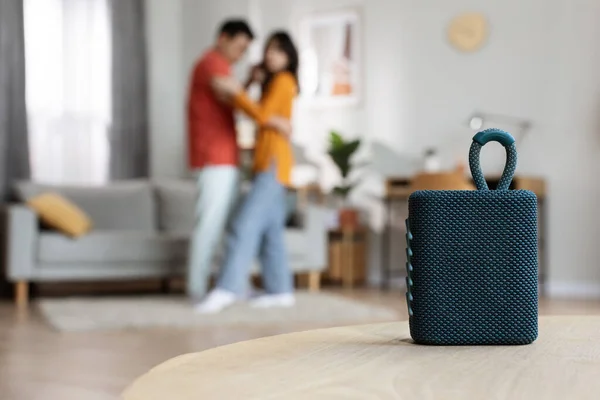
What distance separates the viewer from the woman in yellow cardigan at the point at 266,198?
182 inches

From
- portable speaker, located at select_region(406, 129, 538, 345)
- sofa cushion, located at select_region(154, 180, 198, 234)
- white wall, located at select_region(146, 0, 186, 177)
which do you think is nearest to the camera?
portable speaker, located at select_region(406, 129, 538, 345)

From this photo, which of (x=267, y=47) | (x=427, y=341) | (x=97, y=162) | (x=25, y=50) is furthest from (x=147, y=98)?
(x=427, y=341)

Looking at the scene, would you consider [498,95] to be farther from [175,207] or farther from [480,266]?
[480,266]

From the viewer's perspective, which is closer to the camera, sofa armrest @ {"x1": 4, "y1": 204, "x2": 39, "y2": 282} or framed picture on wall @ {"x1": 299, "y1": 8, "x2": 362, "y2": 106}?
sofa armrest @ {"x1": 4, "y1": 204, "x2": 39, "y2": 282}

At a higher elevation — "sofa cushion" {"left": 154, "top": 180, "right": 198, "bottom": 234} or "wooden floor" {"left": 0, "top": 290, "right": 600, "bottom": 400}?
"sofa cushion" {"left": 154, "top": 180, "right": 198, "bottom": 234}

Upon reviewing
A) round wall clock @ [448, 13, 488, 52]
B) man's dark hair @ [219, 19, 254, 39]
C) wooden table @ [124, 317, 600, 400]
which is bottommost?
wooden table @ [124, 317, 600, 400]

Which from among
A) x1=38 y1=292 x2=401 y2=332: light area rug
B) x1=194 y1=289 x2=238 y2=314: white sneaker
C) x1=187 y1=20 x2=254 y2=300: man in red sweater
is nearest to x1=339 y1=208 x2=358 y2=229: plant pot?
x1=38 y1=292 x2=401 y2=332: light area rug

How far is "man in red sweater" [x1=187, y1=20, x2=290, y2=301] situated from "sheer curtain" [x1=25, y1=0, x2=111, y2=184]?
2201 mm

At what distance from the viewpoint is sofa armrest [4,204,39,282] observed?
5.41 m

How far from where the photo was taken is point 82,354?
3221 millimetres

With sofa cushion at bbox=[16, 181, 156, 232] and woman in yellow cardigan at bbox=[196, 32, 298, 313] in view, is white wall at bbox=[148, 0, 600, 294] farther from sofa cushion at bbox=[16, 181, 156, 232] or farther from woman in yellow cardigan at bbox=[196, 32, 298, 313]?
woman in yellow cardigan at bbox=[196, 32, 298, 313]

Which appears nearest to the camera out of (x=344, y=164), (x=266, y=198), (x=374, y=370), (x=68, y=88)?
(x=374, y=370)

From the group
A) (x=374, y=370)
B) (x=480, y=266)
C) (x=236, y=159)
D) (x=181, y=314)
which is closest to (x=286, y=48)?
(x=236, y=159)

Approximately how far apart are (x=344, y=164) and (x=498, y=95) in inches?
45.7
